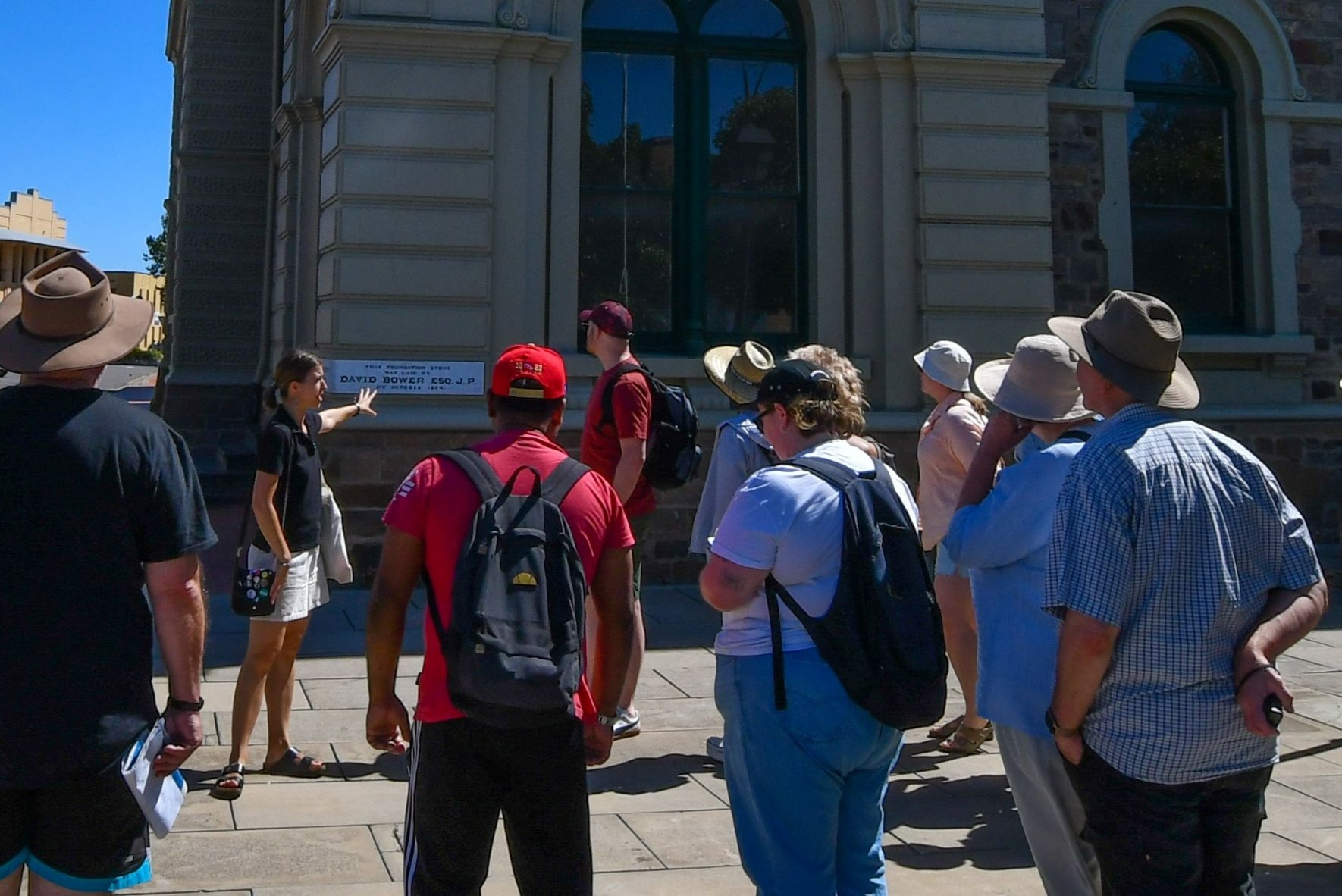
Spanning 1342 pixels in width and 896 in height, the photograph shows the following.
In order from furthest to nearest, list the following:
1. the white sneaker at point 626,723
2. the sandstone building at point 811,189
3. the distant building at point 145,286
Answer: the distant building at point 145,286, the sandstone building at point 811,189, the white sneaker at point 626,723

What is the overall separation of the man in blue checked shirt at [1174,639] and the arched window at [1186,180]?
9838mm

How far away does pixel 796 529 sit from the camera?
128 inches

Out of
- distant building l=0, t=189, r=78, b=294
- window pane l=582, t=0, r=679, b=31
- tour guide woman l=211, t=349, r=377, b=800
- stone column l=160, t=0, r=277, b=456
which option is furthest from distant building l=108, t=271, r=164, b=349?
tour guide woman l=211, t=349, r=377, b=800

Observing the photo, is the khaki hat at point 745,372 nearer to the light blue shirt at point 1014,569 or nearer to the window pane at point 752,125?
the light blue shirt at point 1014,569

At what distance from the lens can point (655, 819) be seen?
5.16 m

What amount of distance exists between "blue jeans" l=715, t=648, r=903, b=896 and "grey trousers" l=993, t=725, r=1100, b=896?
36 centimetres

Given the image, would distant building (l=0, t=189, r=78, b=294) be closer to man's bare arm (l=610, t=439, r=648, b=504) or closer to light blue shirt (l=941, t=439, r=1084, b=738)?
man's bare arm (l=610, t=439, r=648, b=504)

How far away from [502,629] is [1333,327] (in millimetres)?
11436

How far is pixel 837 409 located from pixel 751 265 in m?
7.73

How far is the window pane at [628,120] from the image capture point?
10.8 metres

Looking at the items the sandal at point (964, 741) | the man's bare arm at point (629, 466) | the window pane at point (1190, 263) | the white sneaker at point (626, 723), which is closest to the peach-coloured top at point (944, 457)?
the sandal at point (964, 741)

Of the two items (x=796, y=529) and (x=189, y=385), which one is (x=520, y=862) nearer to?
(x=796, y=529)

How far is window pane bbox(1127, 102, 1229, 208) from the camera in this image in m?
12.2

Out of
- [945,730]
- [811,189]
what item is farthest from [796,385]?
[811,189]
